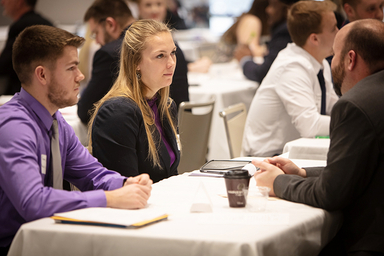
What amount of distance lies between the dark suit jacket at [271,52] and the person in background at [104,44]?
149 cm

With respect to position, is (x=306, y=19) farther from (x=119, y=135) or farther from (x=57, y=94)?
(x=57, y=94)

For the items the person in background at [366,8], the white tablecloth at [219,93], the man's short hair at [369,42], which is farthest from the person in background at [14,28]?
the man's short hair at [369,42]

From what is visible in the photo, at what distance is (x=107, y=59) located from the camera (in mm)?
3359

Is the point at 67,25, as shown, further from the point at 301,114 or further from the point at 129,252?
the point at 129,252

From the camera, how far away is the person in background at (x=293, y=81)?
309 cm

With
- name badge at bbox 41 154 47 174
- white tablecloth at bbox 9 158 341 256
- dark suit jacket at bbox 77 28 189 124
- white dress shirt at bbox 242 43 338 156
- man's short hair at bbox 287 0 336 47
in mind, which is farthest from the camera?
dark suit jacket at bbox 77 28 189 124

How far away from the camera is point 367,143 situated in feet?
4.83

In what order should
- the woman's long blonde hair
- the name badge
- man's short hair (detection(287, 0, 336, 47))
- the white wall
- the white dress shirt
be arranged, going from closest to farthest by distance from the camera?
1. the name badge
2. the woman's long blonde hair
3. the white dress shirt
4. man's short hair (detection(287, 0, 336, 47))
5. the white wall

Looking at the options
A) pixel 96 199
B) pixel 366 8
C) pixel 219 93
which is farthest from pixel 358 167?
pixel 219 93

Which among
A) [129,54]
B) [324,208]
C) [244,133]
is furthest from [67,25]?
[324,208]

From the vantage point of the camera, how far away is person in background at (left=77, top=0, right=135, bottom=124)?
3344 mm

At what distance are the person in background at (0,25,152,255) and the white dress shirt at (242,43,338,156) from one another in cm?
156

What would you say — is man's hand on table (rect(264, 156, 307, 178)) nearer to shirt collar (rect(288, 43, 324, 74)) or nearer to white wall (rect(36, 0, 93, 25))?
shirt collar (rect(288, 43, 324, 74))

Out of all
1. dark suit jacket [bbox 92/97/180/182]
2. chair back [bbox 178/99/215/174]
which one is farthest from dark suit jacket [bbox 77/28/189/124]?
dark suit jacket [bbox 92/97/180/182]
